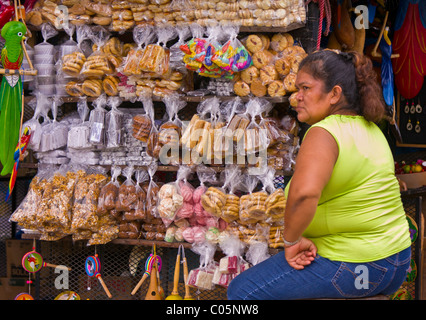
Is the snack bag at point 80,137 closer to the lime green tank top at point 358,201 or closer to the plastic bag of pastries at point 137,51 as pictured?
the plastic bag of pastries at point 137,51

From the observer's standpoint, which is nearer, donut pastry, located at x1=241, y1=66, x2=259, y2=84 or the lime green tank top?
the lime green tank top

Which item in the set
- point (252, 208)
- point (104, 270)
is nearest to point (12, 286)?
point (104, 270)

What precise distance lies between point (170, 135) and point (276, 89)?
2.07 ft

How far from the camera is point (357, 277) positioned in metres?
1.64

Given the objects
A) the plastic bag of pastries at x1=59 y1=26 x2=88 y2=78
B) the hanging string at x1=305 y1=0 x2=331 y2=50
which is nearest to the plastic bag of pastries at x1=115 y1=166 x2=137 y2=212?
the plastic bag of pastries at x1=59 y1=26 x2=88 y2=78

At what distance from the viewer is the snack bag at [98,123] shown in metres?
3.03

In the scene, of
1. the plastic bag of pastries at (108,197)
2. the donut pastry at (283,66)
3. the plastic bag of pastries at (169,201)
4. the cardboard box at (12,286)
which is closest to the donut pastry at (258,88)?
the donut pastry at (283,66)

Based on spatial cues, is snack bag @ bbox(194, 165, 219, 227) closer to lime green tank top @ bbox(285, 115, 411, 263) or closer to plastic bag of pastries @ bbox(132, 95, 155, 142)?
plastic bag of pastries @ bbox(132, 95, 155, 142)

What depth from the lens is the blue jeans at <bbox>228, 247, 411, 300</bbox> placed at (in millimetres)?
1639

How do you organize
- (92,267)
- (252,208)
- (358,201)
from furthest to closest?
(92,267) < (252,208) < (358,201)

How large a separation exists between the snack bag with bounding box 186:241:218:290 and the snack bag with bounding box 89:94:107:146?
809 mm

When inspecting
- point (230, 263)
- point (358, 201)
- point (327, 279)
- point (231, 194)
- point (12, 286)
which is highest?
point (358, 201)

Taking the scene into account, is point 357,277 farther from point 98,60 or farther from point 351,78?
point 98,60

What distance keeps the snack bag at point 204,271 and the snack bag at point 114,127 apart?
741 millimetres
